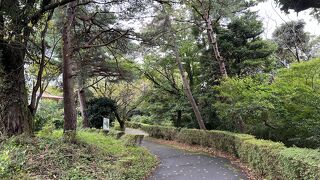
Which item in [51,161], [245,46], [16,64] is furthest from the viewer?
[245,46]

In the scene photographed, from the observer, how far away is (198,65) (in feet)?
70.1

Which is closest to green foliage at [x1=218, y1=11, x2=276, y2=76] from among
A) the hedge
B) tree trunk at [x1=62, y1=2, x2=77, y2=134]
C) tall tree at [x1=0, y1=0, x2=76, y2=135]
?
the hedge

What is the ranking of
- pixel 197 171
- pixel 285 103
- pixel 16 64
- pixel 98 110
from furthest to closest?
pixel 98 110 < pixel 285 103 < pixel 197 171 < pixel 16 64

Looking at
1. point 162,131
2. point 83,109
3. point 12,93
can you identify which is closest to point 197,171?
point 12,93

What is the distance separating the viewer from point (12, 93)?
7785mm

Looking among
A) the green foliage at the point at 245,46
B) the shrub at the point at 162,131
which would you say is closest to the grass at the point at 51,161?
the green foliage at the point at 245,46

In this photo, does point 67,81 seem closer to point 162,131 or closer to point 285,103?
point 285,103

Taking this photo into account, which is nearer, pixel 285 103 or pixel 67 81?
pixel 67 81

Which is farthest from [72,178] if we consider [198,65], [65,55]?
[198,65]

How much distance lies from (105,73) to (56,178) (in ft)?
41.2

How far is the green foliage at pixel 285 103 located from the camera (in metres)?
9.70

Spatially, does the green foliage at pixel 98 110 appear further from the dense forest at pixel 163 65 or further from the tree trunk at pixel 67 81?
the tree trunk at pixel 67 81

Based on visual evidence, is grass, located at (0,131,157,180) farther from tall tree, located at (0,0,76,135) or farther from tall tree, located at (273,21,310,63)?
tall tree, located at (273,21,310,63)

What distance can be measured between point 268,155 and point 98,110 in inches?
535
